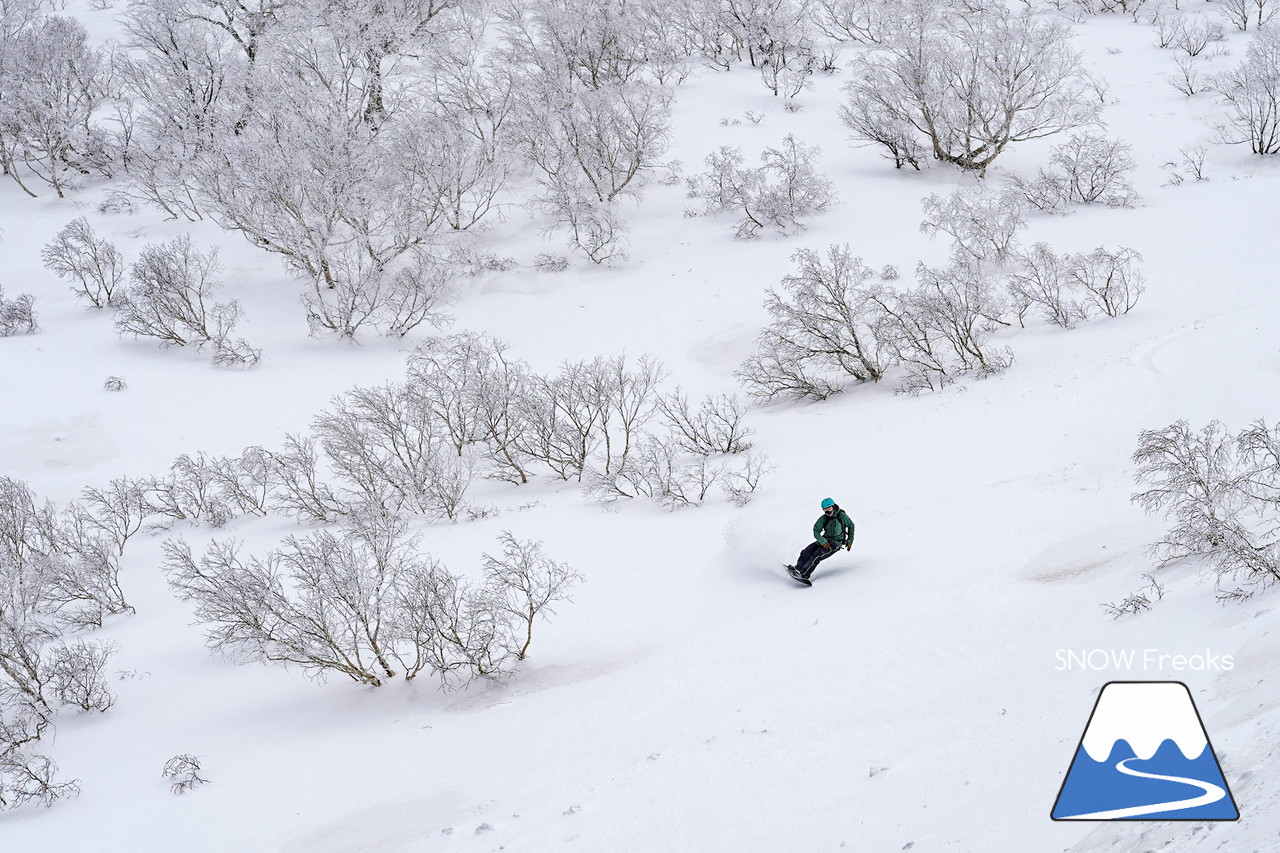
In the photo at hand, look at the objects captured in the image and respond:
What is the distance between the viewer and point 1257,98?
24.8 meters

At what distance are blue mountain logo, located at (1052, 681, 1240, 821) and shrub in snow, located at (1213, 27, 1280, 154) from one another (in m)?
24.9

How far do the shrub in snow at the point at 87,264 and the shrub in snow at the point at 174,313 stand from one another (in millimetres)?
998

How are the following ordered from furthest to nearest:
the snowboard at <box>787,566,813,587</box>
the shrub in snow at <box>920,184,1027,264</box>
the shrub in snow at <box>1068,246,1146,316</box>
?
the shrub in snow at <box>920,184,1027,264</box> → the shrub in snow at <box>1068,246,1146,316</box> → the snowboard at <box>787,566,813,587</box>

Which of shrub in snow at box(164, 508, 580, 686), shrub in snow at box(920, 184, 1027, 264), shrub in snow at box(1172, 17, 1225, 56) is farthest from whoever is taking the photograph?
shrub in snow at box(1172, 17, 1225, 56)

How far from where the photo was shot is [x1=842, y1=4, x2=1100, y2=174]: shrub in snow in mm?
26562

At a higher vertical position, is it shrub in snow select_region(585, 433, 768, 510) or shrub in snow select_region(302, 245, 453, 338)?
shrub in snow select_region(302, 245, 453, 338)

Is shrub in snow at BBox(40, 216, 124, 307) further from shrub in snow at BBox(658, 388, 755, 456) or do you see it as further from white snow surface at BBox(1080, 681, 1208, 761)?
white snow surface at BBox(1080, 681, 1208, 761)

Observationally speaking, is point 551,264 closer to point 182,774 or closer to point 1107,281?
point 1107,281

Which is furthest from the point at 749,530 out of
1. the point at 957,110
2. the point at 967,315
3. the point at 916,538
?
the point at 957,110

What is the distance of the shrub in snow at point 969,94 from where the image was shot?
87.1 ft

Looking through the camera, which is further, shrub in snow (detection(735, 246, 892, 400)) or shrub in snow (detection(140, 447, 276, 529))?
shrub in snow (detection(735, 246, 892, 400))

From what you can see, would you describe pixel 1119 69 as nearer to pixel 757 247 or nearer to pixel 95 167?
pixel 757 247

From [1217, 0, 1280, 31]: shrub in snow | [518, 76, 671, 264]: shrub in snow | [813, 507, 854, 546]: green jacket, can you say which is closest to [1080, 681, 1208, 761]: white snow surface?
[813, 507, 854, 546]: green jacket

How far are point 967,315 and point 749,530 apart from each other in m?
7.41
